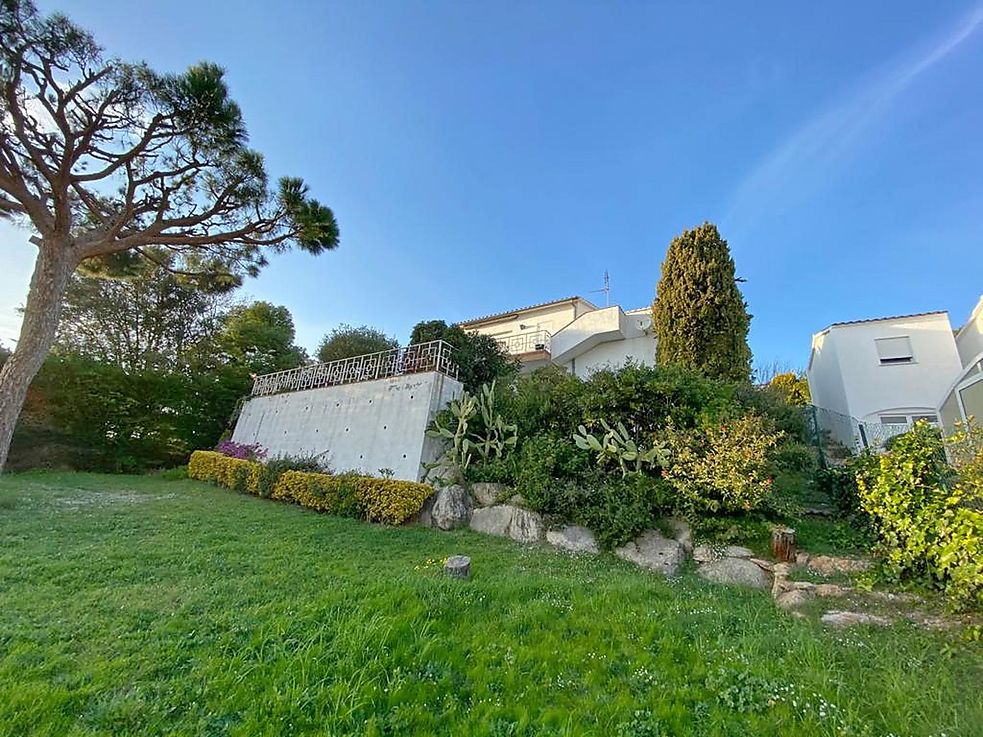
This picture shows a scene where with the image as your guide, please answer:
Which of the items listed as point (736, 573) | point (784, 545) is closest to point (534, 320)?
point (784, 545)

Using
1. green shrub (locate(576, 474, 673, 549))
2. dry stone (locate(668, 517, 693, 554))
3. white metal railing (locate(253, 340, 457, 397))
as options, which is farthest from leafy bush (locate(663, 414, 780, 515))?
white metal railing (locate(253, 340, 457, 397))

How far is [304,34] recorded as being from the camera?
8.44 metres

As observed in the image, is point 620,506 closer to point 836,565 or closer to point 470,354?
point 836,565

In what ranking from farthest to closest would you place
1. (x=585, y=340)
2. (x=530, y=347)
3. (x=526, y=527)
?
1. (x=530, y=347)
2. (x=585, y=340)
3. (x=526, y=527)

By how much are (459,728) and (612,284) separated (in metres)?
21.7

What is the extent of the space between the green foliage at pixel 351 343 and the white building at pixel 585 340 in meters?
5.09

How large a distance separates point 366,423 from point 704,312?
34.8 ft

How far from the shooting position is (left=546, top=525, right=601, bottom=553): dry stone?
7.11m

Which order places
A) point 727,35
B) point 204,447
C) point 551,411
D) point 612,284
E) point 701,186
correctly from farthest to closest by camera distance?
point 612,284 → point 204,447 → point 701,186 → point 551,411 → point 727,35

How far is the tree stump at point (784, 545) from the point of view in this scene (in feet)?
19.7

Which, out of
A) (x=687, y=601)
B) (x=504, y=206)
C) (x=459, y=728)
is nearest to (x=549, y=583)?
(x=687, y=601)

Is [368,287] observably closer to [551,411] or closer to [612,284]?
[551,411]

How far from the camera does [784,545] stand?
608 centimetres

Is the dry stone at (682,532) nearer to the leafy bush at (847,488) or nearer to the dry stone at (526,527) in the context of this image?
the dry stone at (526,527)
